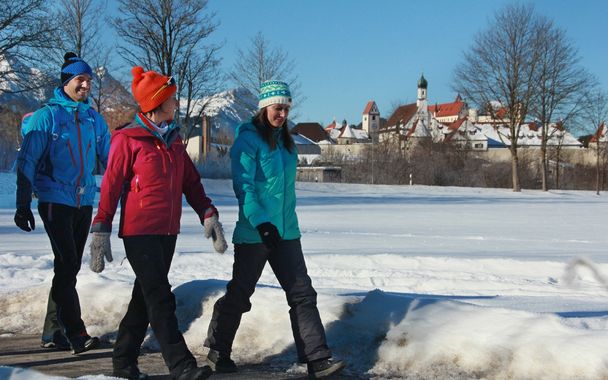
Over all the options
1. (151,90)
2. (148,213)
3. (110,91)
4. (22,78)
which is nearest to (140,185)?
(148,213)

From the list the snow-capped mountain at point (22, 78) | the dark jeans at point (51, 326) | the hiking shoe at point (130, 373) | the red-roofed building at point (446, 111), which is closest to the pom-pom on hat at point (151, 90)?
the hiking shoe at point (130, 373)

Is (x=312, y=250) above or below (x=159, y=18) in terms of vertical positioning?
below

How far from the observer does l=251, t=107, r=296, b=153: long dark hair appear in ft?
12.6

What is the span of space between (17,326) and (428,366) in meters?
2.95

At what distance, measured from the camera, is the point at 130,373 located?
141 inches

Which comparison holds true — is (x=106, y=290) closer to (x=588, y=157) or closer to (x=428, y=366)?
(x=428, y=366)

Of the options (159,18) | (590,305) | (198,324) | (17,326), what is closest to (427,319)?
(198,324)

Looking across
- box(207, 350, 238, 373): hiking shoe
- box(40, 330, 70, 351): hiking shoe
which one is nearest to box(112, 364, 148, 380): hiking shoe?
box(207, 350, 238, 373): hiking shoe

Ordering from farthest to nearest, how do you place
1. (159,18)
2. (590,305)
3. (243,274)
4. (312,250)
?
(159,18), (312,250), (590,305), (243,274)

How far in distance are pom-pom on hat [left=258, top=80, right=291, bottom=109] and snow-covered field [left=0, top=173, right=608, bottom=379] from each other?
129 centimetres

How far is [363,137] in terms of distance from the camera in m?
148

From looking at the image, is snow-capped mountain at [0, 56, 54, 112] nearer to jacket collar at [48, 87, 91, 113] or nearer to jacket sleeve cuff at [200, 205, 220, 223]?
jacket collar at [48, 87, 91, 113]

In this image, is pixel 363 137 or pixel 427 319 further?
pixel 363 137

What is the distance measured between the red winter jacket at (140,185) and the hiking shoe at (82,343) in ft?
3.34
